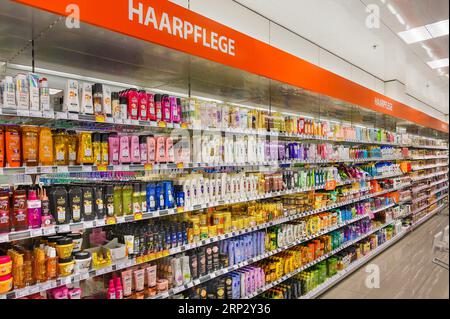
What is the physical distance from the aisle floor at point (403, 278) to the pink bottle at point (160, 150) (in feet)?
10.3

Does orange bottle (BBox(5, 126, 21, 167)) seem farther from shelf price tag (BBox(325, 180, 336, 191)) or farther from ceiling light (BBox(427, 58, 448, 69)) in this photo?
ceiling light (BBox(427, 58, 448, 69))

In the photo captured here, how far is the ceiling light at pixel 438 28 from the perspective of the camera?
5184 millimetres

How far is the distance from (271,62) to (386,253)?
197 inches

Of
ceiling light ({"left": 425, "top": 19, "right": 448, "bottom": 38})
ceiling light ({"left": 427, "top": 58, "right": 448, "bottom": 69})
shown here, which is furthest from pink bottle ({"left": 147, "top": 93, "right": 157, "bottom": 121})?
ceiling light ({"left": 427, "top": 58, "right": 448, "bottom": 69})

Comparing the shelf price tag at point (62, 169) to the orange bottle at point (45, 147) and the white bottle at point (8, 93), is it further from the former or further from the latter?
the white bottle at point (8, 93)

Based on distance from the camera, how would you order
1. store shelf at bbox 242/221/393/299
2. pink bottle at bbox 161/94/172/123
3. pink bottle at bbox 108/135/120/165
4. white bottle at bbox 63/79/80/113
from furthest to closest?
store shelf at bbox 242/221/393/299
pink bottle at bbox 161/94/172/123
pink bottle at bbox 108/135/120/165
white bottle at bbox 63/79/80/113

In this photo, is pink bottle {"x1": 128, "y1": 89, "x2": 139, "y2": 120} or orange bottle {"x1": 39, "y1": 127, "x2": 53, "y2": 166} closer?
orange bottle {"x1": 39, "y1": 127, "x2": 53, "y2": 166}

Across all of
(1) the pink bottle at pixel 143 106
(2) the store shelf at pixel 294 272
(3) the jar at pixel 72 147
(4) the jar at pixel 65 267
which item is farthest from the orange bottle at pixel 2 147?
(2) the store shelf at pixel 294 272

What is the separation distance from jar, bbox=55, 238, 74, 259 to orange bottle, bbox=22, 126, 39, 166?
57 cm

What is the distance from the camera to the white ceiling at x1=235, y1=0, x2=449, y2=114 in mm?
4094

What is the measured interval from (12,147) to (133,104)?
0.93 metres

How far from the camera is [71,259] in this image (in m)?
2.22
